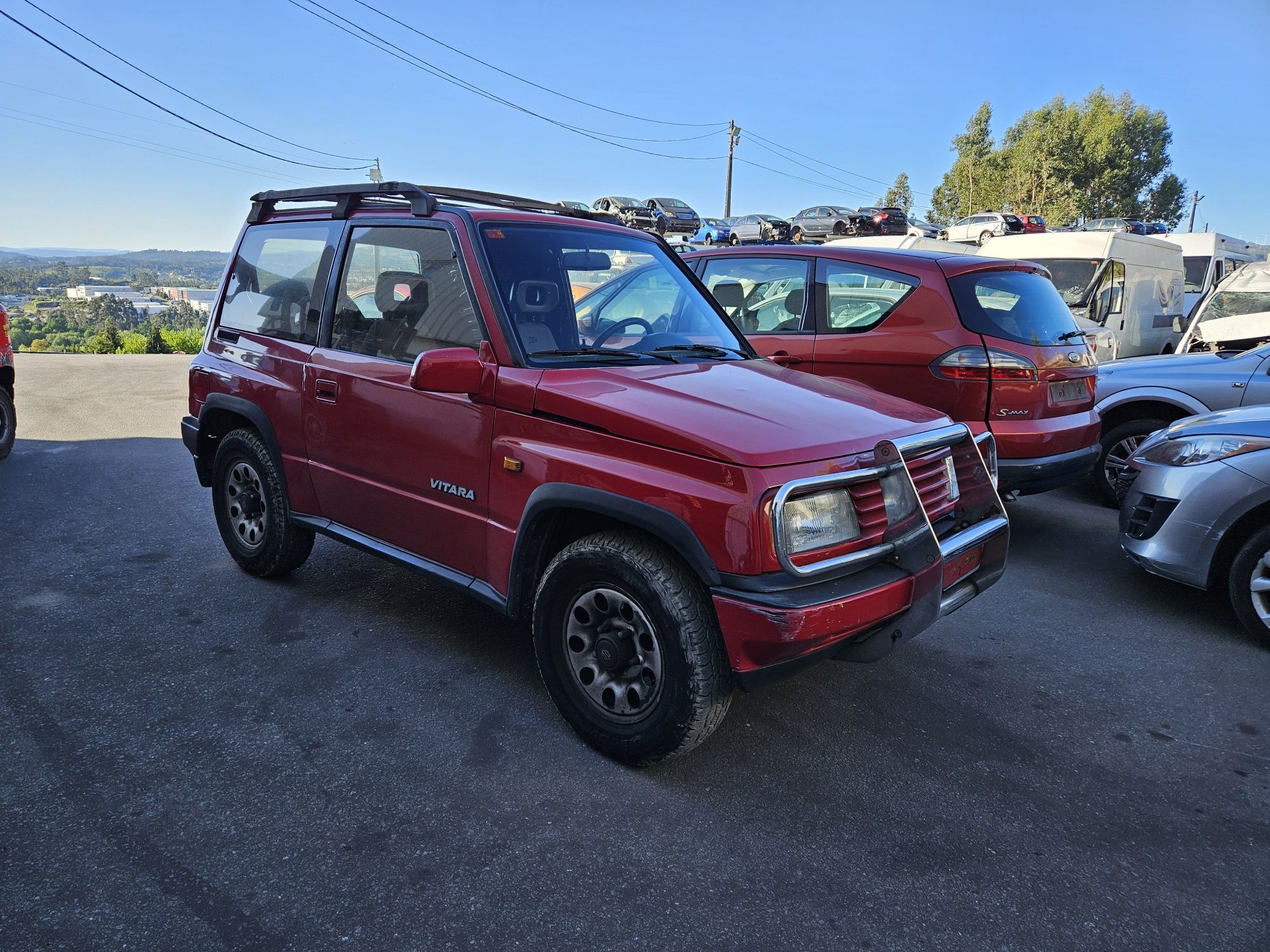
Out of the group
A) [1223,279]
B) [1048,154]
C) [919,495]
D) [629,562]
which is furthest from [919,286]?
[1048,154]

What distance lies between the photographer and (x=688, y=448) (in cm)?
269

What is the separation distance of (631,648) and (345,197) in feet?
8.53

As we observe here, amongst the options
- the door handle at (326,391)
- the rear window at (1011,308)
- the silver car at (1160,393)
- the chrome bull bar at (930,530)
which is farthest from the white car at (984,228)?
the door handle at (326,391)

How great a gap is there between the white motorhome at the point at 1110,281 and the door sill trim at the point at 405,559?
978 cm

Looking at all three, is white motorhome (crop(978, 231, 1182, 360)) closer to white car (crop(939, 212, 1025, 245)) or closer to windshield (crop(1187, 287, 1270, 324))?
windshield (crop(1187, 287, 1270, 324))

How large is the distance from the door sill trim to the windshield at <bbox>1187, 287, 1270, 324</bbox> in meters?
9.67

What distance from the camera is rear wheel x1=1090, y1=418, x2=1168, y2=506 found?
6.74 m

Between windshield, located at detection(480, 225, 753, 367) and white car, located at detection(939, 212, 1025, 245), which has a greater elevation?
white car, located at detection(939, 212, 1025, 245)

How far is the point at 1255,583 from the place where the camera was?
4.17 meters

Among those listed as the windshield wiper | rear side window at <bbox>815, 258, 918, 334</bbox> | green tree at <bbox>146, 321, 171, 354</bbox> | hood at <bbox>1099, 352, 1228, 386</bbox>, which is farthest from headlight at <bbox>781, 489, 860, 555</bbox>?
green tree at <bbox>146, 321, 171, 354</bbox>

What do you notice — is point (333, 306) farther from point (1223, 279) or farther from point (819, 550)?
point (1223, 279)

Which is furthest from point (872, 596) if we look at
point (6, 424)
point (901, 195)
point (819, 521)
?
point (901, 195)

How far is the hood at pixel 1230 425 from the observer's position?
14.6 feet

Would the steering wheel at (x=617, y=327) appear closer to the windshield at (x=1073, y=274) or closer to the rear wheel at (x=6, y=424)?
the rear wheel at (x=6, y=424)
